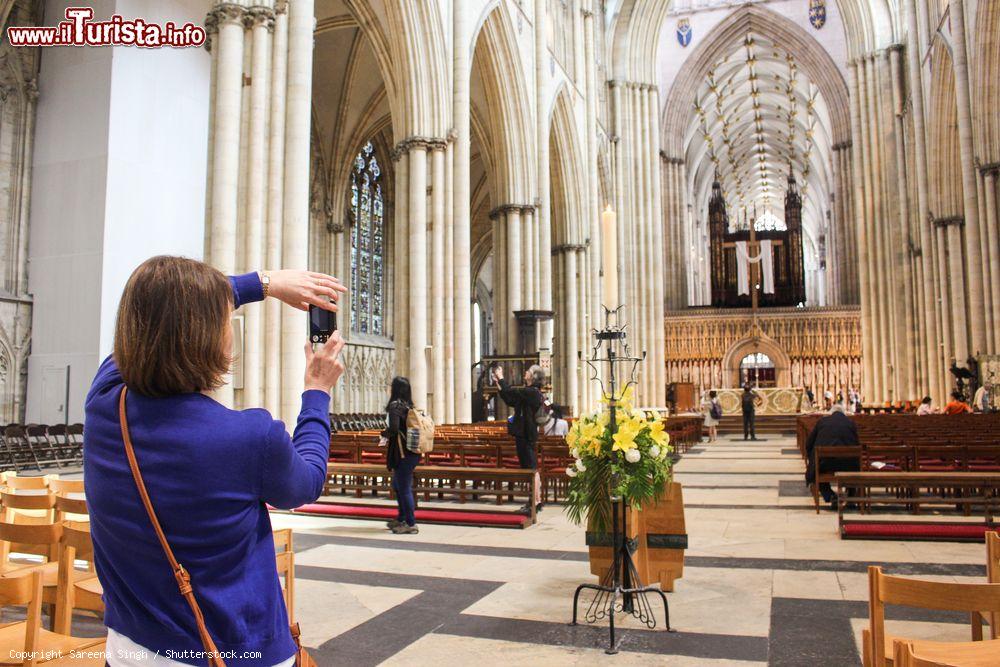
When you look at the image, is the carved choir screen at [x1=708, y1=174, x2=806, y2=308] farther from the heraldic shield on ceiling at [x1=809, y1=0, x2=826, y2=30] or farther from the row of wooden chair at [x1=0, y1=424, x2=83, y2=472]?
the row of wooden chair at [x1=0, y1=424, x2=83, y2=472]

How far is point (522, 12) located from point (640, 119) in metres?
11.7

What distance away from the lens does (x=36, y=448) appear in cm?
1235

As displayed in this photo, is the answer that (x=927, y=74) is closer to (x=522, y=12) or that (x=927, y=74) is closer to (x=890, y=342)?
(x=890, y=342)

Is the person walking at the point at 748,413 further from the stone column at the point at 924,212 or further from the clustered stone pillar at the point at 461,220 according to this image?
the clustered stone pillar at the point at 461,220

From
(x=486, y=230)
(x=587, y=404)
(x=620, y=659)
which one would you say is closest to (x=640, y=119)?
(x=486, y=230)

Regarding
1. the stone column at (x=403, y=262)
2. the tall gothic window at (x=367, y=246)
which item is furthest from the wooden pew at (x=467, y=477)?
the tall gothic window at (x=367, y=246)

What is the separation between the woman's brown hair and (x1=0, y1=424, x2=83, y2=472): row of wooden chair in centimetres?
1181

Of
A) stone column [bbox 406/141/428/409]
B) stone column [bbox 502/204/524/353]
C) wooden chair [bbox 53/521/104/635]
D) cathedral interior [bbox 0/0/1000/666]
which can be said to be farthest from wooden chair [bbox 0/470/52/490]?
stone column [bbox 502/204/524/353]

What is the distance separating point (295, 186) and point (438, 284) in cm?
542

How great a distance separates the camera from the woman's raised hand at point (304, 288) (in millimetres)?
1602

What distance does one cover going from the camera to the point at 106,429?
1.37 metres

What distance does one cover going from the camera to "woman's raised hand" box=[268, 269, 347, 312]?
5.25ft

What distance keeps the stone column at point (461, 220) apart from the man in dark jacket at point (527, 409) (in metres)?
8.84

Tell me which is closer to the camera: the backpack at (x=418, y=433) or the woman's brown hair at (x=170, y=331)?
the woman's brown hair at (x=170, y=331)
